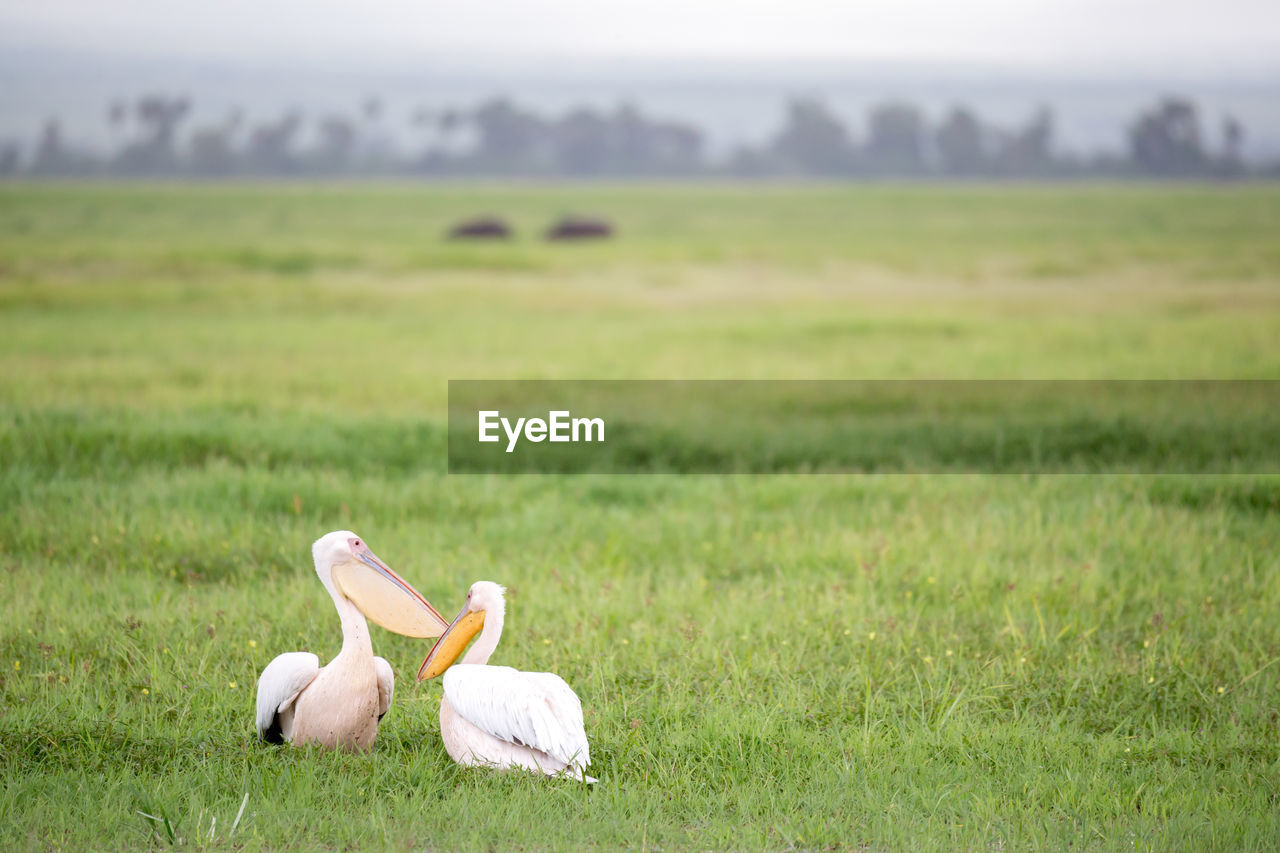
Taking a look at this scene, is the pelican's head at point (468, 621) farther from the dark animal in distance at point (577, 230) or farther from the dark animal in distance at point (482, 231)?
the dark animal in distance at point (577, 230)

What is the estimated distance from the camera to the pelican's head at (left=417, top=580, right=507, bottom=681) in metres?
4.49

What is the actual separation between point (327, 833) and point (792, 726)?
2.11 metres

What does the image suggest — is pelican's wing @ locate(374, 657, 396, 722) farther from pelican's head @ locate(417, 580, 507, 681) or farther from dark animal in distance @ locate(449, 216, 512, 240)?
dark animal in distance @ locate(449, 216, 512, 240)

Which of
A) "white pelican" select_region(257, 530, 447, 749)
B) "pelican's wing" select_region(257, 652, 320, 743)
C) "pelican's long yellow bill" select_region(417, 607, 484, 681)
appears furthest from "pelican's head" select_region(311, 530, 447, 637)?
"pelican's wing" select_region(257, 652, 320, 743)

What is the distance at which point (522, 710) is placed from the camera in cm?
421

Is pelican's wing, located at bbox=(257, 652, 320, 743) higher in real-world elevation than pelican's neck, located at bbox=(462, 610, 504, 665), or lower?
lower

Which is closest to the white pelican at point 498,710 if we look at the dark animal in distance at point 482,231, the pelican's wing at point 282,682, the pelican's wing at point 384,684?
the pelican's wing at point 384,684

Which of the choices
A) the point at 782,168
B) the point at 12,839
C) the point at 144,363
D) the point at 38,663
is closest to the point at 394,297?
the point at 144,363

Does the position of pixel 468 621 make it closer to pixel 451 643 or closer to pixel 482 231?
pixel 451 643

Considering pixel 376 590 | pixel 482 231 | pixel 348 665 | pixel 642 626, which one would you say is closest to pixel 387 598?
pixel 376 590

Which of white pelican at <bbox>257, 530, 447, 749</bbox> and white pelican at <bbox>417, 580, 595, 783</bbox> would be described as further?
white pelican at <bbox>257, 530, 447, 749</bbox>

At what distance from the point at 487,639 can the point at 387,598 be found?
469mm

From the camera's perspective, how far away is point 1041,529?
801 centimetres

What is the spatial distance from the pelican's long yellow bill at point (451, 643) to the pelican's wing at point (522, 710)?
0.44 feet
